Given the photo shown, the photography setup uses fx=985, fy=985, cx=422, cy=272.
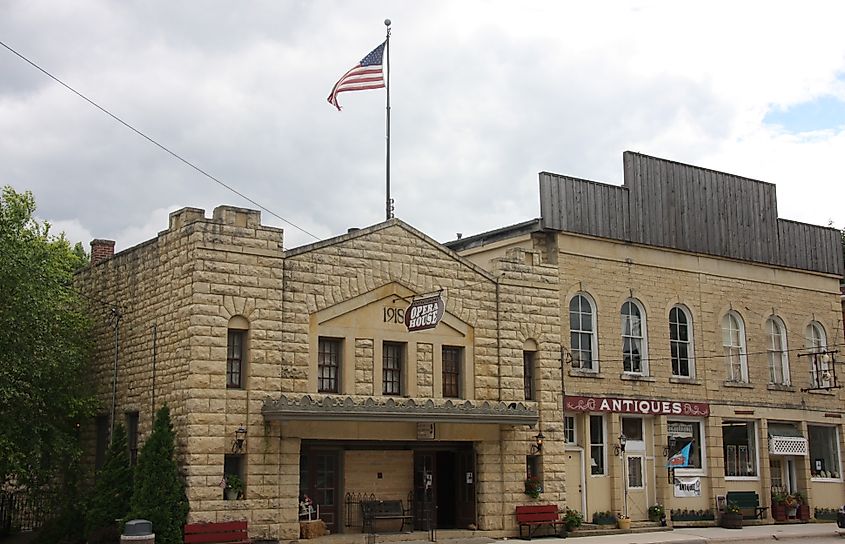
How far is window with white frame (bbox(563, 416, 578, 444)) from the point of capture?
1111 inches

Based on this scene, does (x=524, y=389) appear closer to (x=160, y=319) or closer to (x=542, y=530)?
(x=542, y=530)

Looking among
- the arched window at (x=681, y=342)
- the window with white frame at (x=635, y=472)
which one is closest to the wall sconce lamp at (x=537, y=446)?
the window with white frame at (x=635, y=472)

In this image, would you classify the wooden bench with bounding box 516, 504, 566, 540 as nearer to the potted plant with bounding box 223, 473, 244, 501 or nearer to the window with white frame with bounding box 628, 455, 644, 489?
the window with white frame with bounding box 628, 455, 644, 489

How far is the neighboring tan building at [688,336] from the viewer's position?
28797 millimetres

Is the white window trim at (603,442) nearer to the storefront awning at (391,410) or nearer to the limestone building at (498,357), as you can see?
the limestone building at (498,357)

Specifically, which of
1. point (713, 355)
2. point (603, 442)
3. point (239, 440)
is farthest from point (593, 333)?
point (239, 440)

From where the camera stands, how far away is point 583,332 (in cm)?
2898

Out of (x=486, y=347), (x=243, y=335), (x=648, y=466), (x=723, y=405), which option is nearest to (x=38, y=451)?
(x=243, y=335)

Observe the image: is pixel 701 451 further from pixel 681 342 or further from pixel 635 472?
pixel 681 342

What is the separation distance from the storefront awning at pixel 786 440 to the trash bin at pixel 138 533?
22.0 metres

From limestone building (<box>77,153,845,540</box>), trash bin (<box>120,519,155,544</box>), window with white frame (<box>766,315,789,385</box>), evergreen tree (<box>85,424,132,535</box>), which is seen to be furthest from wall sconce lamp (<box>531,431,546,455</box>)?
window with white frame (<box>766,315,789,385</box>)

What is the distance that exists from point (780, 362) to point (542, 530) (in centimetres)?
1307

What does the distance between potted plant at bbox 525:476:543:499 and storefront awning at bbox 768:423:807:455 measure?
10.9 m

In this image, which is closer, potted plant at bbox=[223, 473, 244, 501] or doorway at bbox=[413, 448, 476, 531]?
potted plant at bbox=[223, 473, 244, 501]
